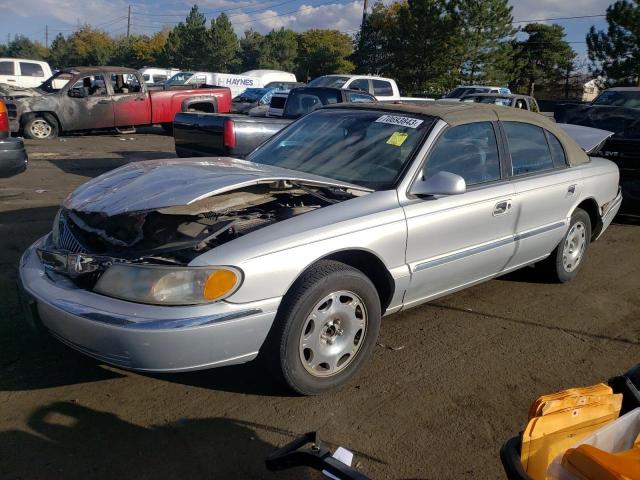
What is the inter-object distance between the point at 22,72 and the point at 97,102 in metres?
10.1

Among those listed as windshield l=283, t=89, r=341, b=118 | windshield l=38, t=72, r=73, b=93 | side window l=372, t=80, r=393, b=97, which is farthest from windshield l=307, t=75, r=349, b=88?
windshield l=38, t=72, r=73, b=93

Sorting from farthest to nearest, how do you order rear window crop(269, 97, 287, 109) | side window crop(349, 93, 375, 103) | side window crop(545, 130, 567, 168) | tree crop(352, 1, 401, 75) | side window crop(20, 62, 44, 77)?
tree crop(352, 1, 401, 75) < side window crop(20, 62, 44, 77) < rear window crop(269, 97, 287, 109) < side window crop(349, 93, 375, 103) < side window crop(545, 130, 567, 168)

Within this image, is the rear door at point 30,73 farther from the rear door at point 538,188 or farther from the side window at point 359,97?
the rear door at point 538,188

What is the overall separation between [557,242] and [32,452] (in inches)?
162

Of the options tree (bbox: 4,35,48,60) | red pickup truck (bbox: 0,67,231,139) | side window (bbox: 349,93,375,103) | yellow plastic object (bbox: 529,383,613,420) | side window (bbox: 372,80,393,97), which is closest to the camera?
yellow plastic object (bbox: 529,383,613,420)

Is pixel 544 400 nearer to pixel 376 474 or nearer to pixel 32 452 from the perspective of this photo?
pixel 376 474

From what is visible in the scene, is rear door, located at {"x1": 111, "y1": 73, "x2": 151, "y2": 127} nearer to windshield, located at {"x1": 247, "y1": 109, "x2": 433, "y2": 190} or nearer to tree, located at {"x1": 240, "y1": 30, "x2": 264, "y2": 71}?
windshield, located at {"x1": 247, "y1": 109, "x2": 433, "y2": 190}

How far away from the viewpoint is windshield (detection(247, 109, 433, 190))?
382 centimetres

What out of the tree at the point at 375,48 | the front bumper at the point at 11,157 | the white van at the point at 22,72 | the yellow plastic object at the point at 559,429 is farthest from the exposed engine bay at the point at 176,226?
the tree at the point at 375,48

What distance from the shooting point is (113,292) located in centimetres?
283

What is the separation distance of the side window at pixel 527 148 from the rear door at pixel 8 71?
22223mm

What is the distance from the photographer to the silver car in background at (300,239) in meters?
2.77

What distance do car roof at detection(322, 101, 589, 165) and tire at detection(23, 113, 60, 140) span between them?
11510mm

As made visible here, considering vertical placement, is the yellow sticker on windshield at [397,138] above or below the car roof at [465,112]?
below
